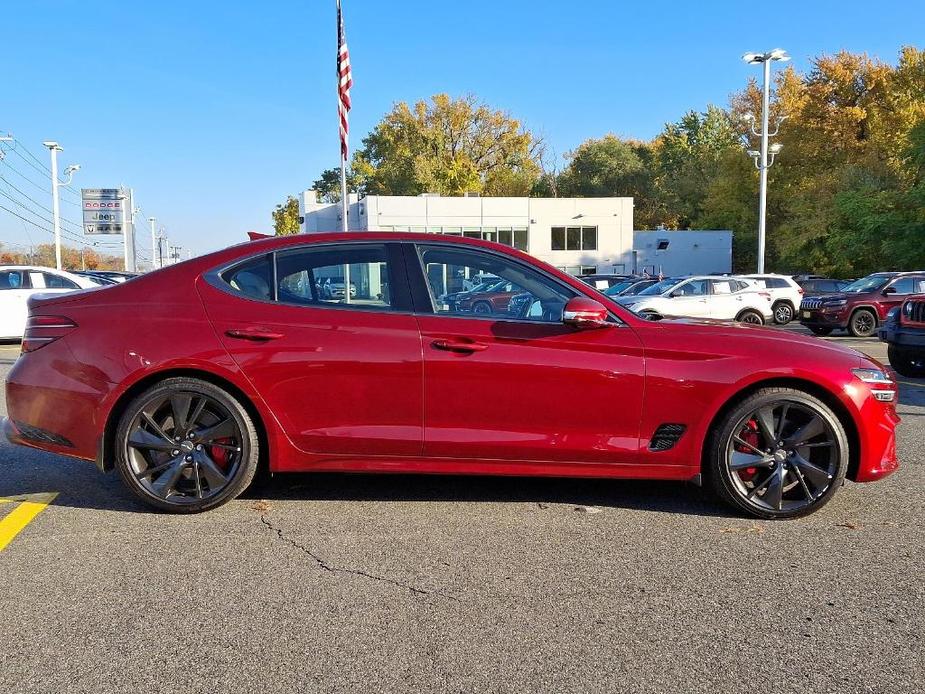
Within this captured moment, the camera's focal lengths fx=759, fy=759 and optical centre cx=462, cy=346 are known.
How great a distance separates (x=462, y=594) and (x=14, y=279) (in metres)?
14.5

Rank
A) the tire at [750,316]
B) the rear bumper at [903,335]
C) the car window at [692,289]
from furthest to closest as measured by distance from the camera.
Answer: the tire at [750,316] < the car window at [692,289] < the rear bumper at [903,335]

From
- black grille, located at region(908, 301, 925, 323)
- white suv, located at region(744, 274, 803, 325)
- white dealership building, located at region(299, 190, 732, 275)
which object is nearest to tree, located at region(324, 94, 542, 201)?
white dealership building, located at region(299, 190, 732, 275)

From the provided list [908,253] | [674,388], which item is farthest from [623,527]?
[908,253]

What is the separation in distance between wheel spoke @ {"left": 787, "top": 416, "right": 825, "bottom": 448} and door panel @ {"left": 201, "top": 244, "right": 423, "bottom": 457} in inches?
81.1

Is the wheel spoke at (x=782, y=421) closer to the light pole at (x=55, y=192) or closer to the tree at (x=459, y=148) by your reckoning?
the light pole at (x=55, y=192)

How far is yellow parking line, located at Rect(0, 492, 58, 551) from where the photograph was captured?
13.0 ft

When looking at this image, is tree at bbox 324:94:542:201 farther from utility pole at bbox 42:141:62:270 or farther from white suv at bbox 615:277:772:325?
white suv at bbox 615:277:772:325

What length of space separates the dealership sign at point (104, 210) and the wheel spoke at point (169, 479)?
225 feet

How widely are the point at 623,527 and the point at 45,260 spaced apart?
3361 inches

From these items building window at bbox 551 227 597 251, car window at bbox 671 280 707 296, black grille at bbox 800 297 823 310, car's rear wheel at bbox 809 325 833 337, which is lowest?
car's rear wheel at bbox 809 325 833 337

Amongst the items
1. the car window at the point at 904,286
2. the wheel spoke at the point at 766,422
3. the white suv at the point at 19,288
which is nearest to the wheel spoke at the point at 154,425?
the wheel spoke at the point at 766,422

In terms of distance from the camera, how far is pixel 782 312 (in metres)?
22.5

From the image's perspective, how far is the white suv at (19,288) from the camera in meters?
14.3

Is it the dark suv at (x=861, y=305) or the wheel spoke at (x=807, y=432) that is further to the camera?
the dark suv at (x=861, y=305)
